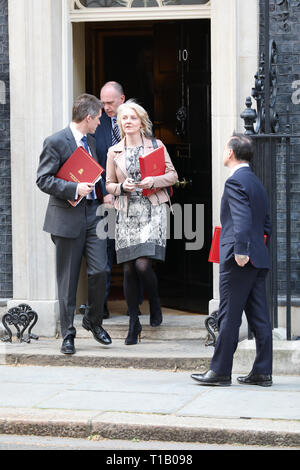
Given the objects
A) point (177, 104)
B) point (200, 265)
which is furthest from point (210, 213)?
point (177, 104)

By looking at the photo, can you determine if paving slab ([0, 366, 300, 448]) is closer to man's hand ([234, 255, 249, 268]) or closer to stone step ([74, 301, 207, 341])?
man's hand ([234, 255, 249, 268])

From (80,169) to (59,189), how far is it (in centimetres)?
24

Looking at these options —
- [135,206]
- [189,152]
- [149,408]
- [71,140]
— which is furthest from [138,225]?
[149,408]

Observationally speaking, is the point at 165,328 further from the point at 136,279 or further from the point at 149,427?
the point at 149,427

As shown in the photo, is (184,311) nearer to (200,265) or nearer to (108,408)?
(200,265)

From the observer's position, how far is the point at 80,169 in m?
8.82

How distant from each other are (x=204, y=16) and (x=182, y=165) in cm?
153

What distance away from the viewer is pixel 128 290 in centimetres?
920

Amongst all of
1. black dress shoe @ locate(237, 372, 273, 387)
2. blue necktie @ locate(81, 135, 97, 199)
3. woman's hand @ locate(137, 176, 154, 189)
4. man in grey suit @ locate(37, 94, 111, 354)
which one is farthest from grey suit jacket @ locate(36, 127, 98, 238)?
black dress shoe @ locate(237, 372, 273, 387)

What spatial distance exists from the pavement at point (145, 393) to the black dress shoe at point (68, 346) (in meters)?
0.05

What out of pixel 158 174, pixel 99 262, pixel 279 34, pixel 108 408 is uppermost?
pixel 279 34

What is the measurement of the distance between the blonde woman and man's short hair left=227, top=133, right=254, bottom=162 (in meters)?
1.37

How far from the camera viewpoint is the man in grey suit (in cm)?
888

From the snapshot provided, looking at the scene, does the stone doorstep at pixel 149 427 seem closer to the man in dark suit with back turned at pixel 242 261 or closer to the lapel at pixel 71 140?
the man in dark suit with back turned at pixel 242 261
